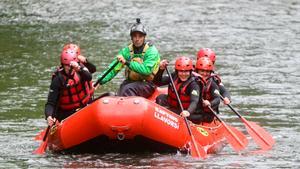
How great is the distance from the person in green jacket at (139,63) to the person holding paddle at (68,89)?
591mm

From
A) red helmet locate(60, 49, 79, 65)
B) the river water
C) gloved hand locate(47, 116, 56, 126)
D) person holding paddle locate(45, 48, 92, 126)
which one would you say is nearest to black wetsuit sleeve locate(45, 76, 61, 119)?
person holding paddle locate(45, 48, 92, 126)

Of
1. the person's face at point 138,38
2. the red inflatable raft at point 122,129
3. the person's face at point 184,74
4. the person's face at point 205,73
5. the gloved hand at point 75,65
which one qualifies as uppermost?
the person's face at point 138,38

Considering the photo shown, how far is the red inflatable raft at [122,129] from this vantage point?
436 inches

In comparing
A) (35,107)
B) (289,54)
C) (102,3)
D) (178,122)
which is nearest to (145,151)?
(178,122)

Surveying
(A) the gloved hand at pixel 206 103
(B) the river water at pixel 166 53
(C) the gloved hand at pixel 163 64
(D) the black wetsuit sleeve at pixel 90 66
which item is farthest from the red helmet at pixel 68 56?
(A) the gloved hand at pixel 206 103

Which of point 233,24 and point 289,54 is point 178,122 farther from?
point 233,24

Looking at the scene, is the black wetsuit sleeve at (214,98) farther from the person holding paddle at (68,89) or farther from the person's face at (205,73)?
the person holding paddle at (68,89)

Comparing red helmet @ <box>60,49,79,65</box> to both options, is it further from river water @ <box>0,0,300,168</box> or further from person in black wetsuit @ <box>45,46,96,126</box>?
river water @ <box>0,0,300,168</box>

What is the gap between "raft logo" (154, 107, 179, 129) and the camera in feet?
37.2

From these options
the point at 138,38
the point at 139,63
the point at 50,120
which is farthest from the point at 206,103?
the point at 50,120

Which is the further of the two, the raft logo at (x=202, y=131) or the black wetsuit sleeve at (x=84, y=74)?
the raft logo at (x=202, y=131)

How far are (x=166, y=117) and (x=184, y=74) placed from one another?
128cm

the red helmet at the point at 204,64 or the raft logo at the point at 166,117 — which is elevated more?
the red helmet at the point at 204,64

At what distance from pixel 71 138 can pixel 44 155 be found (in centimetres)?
83
